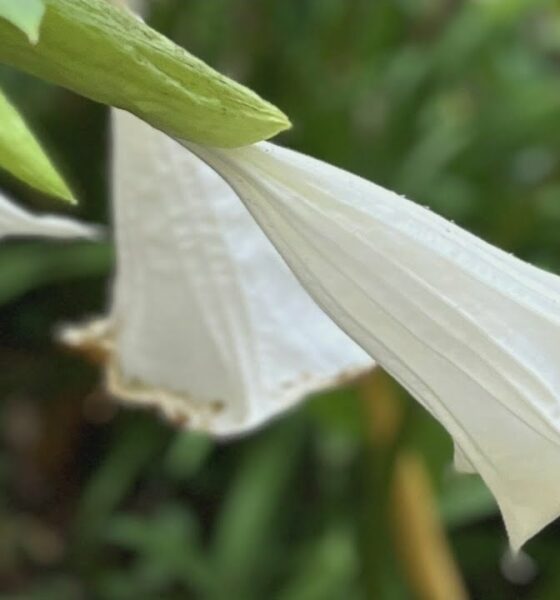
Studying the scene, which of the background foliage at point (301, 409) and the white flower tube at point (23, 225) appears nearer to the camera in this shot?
Result: the white flower tube at point (23, 225)

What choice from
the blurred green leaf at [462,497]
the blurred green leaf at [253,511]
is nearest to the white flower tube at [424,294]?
the blurred green leaf at [462,497]

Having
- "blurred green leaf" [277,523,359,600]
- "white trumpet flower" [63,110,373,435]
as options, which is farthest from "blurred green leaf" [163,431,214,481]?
"white trumpet flower" [63,110,373,435]

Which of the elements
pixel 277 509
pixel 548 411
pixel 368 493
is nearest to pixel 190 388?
pixel 548 411

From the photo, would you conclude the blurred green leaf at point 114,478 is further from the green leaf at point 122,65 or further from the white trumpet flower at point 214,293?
the green leaf at point 122,65

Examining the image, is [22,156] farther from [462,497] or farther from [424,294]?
[462,497]

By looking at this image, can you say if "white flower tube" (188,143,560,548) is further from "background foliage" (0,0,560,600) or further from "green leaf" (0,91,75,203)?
"background foliage" (0,0,560,600)
